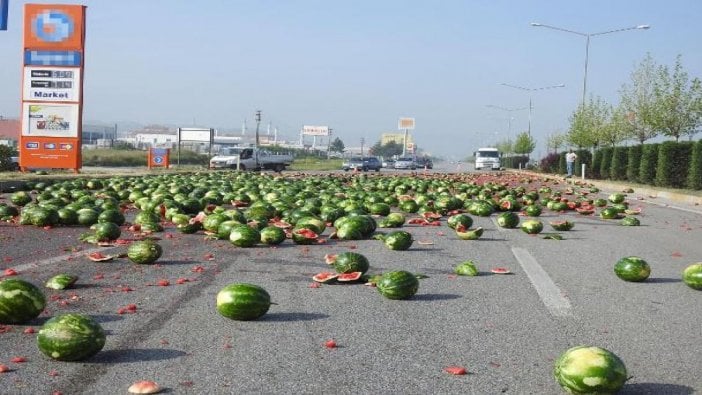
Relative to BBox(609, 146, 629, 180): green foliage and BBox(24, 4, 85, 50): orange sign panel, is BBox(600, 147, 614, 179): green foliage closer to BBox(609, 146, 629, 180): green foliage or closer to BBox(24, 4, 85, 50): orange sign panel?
BBox(609, 146, 629, 180): green foliage

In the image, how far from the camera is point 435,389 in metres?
4.12

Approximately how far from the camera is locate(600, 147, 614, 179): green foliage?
45519mm

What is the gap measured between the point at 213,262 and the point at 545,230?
672 cm

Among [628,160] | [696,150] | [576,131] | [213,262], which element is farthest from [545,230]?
[576,131]

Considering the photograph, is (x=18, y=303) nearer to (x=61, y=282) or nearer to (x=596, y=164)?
(x=61, y=282)

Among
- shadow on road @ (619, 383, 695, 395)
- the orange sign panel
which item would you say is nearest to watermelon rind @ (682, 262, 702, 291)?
shadow on road @ (619, 383, 695, 395)

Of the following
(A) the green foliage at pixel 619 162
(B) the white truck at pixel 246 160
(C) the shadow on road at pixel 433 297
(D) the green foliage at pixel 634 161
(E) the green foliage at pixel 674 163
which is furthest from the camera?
(B) the white truck at pixel 246 160

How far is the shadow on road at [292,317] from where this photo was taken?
18.8 feet

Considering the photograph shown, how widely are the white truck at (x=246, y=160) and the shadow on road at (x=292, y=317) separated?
1877 inches

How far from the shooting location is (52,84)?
32688 mm

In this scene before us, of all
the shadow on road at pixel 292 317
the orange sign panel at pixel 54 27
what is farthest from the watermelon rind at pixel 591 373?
the orange sign panel at pixel 54 27

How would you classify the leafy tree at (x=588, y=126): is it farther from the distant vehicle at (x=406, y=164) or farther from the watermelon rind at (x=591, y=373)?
the watermelon rind at (x=591, y=373)

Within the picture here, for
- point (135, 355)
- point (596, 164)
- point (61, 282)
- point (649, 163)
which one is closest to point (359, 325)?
point (135, 355)

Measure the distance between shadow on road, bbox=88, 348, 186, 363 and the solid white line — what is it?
314 centimetres
